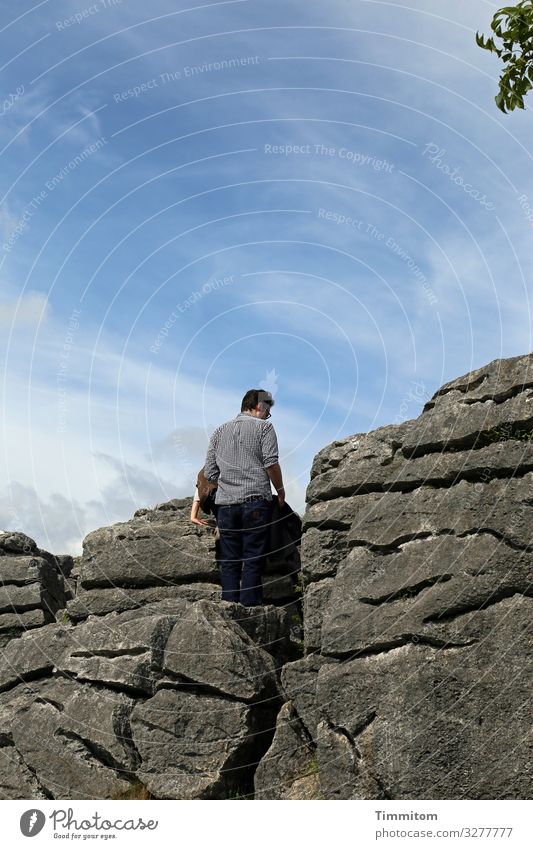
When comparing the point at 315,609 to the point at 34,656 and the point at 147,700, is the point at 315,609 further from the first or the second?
the point at 34,656

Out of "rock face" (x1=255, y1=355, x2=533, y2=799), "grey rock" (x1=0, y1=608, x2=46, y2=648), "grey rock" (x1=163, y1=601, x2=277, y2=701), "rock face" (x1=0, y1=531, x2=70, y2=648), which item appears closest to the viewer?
"rock face" (x1=255, y1=355, x2=533, y2=799)

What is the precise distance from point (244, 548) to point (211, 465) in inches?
69.3

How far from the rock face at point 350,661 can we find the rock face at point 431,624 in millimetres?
24

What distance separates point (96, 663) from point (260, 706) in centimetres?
260

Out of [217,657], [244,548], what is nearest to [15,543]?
[244,548]

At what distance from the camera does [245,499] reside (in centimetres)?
1462

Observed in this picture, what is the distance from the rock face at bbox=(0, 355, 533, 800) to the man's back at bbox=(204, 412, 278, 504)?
0.91 m

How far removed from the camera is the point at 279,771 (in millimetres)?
11656

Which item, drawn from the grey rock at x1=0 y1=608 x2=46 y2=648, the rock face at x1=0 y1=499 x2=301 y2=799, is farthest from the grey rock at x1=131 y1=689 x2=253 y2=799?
the grey rock at x1=0 y1=608 x2=46 y2=648

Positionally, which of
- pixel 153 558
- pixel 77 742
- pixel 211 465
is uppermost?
pixel 211 465

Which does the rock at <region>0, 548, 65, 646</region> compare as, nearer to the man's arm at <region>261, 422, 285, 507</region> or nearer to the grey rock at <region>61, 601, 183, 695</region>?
the grey rock at <region>61, 601, 183, 695</region>

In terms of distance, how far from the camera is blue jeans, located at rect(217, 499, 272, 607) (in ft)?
47.0

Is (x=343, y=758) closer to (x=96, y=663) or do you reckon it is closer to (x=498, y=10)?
(x=96, y=663)
